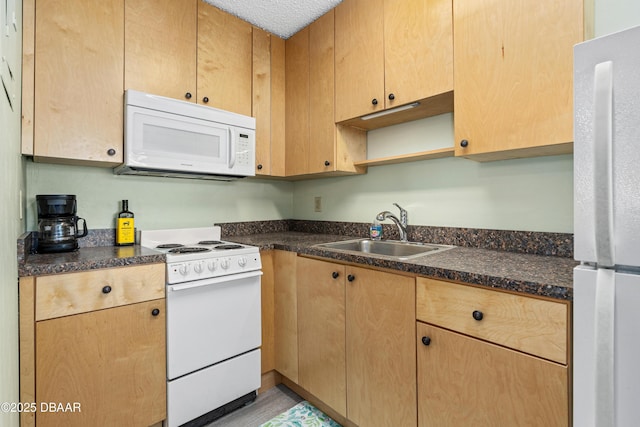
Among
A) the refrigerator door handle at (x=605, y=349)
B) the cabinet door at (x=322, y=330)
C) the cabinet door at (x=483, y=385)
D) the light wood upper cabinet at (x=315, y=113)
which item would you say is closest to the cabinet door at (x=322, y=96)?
the light wood upper cabinet at (x=315, y=113)

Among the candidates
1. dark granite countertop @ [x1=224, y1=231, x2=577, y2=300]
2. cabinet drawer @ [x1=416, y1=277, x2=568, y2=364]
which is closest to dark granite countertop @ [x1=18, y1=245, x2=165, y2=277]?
dark granite countertop @ [x1=224, y1=231, x2=577, y2=300]

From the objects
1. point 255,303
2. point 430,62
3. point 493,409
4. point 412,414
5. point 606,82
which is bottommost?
point 412,414

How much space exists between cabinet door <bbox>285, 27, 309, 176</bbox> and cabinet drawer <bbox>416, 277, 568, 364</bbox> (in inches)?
53.1

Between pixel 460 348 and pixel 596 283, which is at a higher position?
pixel 596 283

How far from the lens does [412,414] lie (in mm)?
1249

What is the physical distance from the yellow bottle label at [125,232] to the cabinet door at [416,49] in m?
1.70

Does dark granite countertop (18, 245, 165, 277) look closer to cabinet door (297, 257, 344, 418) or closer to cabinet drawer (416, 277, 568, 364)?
cabinet door (297, 257, 344, 418)

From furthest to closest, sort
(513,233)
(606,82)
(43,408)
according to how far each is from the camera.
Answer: (513,233), (43,408), (606,82)

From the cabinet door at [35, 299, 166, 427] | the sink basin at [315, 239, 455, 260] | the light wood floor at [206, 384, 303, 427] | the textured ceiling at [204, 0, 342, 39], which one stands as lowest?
the light wood floor at [206, 384, 303, 427]

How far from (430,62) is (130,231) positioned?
1.96 metres

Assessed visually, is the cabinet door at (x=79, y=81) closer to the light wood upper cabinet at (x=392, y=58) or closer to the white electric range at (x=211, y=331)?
the white electric range at (x=211, y=331)

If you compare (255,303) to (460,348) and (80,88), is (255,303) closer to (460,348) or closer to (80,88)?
(460,348)

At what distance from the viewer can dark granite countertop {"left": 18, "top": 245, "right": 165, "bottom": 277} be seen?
1187 millimetres

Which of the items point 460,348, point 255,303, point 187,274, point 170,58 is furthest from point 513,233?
point 170,58
